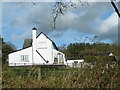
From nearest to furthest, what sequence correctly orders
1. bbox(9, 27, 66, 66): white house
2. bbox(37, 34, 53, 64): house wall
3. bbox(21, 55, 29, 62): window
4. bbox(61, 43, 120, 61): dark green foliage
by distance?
bbox(61, 43, 120, 61): dark green foliage < bbox(9, 27, 66, 66): white house < bbox(37, 34, 53, 64): house wall < bbox(21, 55, 29, 62): window

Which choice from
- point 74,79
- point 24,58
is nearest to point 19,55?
point 24,58

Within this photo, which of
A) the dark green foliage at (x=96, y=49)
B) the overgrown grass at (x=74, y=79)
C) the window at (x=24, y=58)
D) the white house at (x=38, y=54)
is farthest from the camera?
the window at (x=24, y=58)

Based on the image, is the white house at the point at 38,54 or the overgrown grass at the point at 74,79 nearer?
the overgrown grass at the point at 74,79

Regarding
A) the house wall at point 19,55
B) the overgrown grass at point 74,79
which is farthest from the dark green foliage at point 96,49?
the house wall at point 19,55

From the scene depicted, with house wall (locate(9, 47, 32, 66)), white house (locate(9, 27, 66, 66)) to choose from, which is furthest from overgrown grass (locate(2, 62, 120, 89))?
house wall (locate(9, 47, 32, 66))

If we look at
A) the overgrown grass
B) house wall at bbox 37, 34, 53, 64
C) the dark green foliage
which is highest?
house wall at bbox 37, 34, 53, 64

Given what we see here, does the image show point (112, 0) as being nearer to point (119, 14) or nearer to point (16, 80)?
point (119, 14)

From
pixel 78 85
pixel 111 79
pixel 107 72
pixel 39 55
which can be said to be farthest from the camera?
pixel 39 55

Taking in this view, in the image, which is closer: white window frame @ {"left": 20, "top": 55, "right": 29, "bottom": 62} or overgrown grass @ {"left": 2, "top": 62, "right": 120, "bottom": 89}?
overgrown grass @ {"left": 2, "top": 62, "right": 120, "bottom": 89}

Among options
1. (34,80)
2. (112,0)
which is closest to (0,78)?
(34,80)

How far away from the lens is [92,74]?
5.08 meters

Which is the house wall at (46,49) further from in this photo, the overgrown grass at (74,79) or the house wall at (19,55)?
the overgrown grass at (74,79)

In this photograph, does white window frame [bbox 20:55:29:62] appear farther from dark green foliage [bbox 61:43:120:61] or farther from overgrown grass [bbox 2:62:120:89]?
overgrown grass [bbox 2:62:120:89]

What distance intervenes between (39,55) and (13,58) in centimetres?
458
